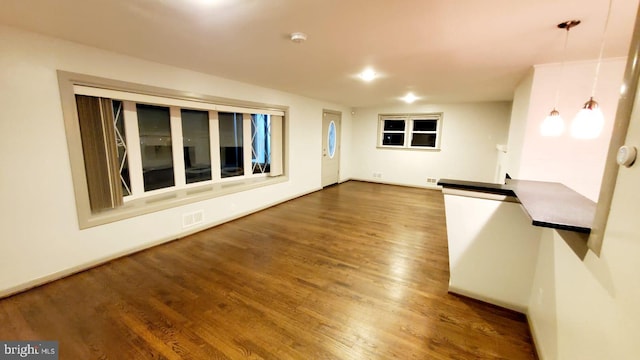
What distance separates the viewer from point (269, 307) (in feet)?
7.17

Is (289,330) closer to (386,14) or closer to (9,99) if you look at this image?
(386,14)

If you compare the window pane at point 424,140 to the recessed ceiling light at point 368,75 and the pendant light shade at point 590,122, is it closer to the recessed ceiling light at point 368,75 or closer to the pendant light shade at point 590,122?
the recessed ceiling light at point 368,75

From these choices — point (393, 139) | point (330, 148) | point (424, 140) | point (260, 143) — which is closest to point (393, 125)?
point (393, 139)

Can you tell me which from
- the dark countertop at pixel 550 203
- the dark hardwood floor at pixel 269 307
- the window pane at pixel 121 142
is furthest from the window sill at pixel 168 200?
the dark countertop at pixel 550 203

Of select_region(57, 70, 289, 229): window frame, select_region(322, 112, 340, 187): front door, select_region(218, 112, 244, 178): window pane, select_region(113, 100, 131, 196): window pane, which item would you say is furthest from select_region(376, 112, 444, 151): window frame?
select_region(113, 100, 131, 196): window pane

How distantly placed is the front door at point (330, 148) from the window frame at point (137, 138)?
180 centimetres

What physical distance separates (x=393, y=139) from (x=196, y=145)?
554 cm

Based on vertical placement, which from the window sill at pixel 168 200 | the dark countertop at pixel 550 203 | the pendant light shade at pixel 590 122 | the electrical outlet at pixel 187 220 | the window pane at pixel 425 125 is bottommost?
the electrical outlet at pixel 187 220

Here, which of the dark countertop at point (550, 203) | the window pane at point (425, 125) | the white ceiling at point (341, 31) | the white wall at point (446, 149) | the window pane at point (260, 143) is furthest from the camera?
the window pane at point (425, 125)

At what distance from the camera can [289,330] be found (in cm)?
193

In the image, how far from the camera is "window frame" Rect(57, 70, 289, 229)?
2482 mm

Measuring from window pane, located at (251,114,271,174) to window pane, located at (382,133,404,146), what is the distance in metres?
3.95

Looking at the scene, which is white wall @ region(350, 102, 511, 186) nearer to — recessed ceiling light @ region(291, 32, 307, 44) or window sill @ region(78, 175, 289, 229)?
window sill @ region(78, 175, 289, 229)

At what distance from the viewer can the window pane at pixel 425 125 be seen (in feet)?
22.9
